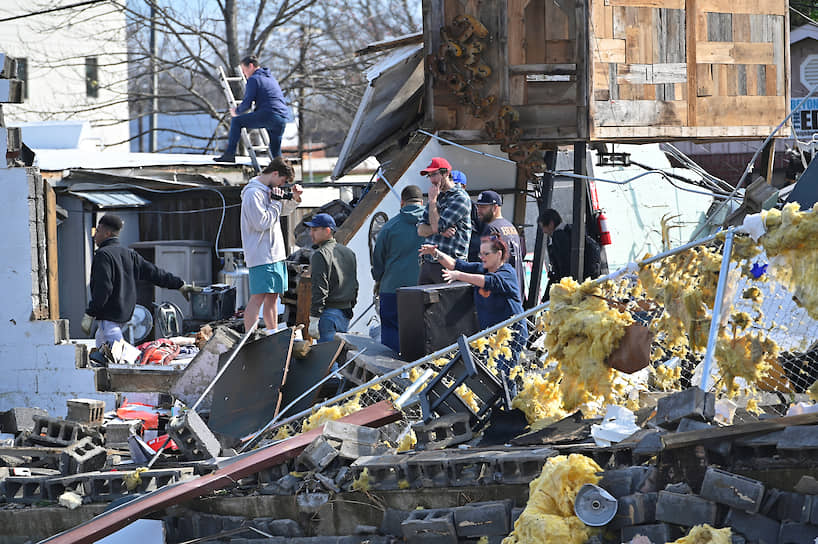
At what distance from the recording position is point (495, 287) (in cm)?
781

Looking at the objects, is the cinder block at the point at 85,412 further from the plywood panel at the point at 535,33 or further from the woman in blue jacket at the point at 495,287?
the plywood panel at the point at 535,33

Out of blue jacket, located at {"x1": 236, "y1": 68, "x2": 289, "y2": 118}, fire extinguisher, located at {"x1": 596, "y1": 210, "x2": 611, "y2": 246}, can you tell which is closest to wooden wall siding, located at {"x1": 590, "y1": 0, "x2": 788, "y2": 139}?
fire extinguisher, located at {"x1": 596, "y1": 210, "x2": 611, "y2": 246}

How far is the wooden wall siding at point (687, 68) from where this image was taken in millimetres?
12516

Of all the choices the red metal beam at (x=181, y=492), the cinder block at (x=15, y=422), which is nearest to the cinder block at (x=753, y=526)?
the red metal beam at (x=181, y=492)

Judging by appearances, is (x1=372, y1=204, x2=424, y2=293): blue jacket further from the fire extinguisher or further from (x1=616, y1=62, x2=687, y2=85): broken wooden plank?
the fire extinguisher

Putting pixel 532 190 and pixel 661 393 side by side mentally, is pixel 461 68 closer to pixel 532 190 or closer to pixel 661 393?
pixel 532 190

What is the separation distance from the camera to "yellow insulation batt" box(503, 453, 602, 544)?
5047 mm

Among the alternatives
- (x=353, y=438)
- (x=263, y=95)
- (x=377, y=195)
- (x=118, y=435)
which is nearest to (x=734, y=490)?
(x=353, y=438)

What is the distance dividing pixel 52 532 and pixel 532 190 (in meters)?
9.70

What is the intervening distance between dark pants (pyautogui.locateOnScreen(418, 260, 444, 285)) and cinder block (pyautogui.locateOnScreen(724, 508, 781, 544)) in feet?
13.8

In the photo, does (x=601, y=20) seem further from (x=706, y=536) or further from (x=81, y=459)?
(x=706, y=536)

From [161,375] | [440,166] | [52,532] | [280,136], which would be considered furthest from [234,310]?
[52,532]

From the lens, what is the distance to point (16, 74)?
11070mm

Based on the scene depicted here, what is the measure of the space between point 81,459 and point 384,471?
7.80 ft
